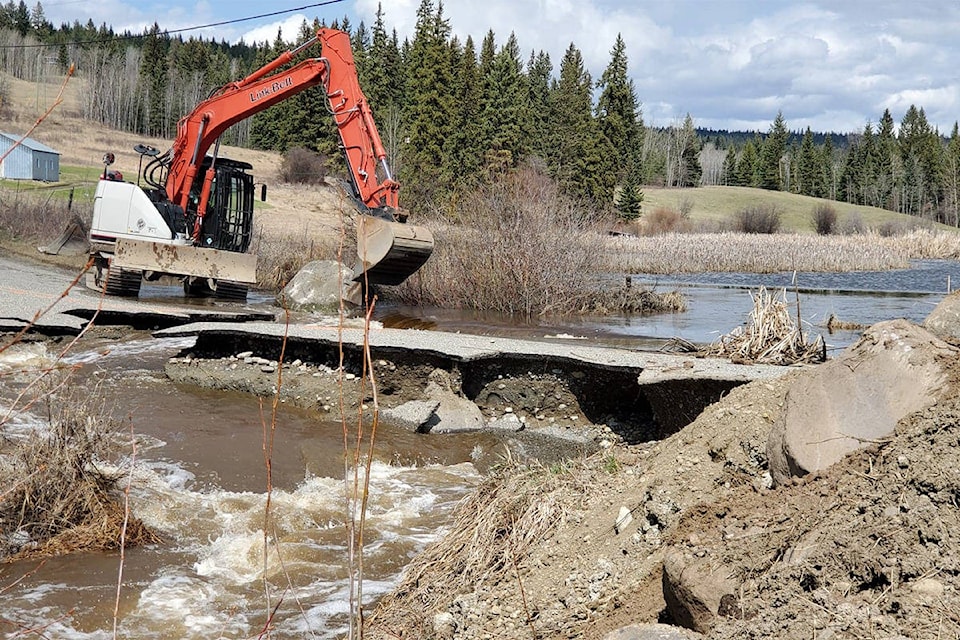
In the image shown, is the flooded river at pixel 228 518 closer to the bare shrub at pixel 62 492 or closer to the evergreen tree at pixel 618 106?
the bare shrub at pixel 62 492

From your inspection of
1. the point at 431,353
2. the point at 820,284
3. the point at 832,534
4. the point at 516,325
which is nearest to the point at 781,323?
the point at 431,353

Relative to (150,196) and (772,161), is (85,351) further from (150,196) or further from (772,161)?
(772,161)

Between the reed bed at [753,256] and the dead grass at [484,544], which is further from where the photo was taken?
the reed bed at [753,256]

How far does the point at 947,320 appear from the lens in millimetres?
5336

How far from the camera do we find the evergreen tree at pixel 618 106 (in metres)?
63.2

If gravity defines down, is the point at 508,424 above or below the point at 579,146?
below

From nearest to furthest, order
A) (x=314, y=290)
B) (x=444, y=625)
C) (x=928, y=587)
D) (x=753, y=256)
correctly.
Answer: (x=928, y=587)
(x=444, y=625)
(x=314, y=290)
(x=753, y=256)

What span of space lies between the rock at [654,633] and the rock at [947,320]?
2.88 m

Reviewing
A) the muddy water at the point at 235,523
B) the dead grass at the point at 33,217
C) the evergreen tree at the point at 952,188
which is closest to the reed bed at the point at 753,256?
the dead grass at the point at 33,217

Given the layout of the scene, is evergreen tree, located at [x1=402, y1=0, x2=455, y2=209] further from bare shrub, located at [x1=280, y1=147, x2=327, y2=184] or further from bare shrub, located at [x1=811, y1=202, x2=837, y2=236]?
bare shrub, located at [x1=811, y1=202, x2=837, y2=236]

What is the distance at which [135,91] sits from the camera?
9338 cm

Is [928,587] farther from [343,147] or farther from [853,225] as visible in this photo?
[853,225]

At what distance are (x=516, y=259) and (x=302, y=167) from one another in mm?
44929

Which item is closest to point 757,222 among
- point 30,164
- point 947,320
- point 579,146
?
point 579,146
